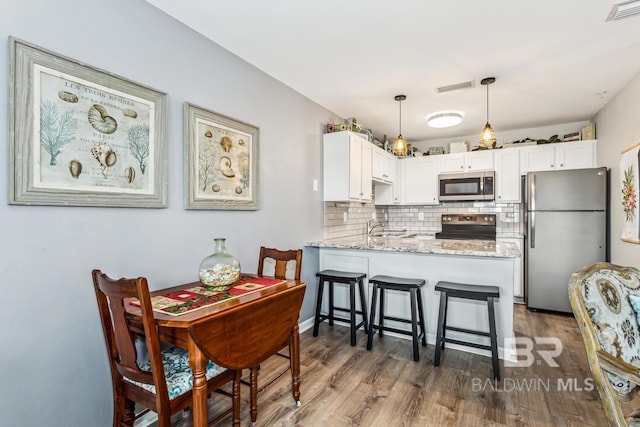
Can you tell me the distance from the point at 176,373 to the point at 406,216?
4.67 m

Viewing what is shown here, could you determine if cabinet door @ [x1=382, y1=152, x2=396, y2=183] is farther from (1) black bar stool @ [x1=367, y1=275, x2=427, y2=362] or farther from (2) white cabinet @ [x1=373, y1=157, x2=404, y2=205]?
(1) black bar stool @ [x1=367, y1=275, x2=427, y2=362]

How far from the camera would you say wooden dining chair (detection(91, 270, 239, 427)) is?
1219 mm

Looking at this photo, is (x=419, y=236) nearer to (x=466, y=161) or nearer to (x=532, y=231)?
(x=466, y=161)

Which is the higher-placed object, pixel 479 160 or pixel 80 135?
pixel 479 160

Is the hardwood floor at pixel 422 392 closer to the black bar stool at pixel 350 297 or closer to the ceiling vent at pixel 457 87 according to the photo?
the black bar stool at pixel 350 297

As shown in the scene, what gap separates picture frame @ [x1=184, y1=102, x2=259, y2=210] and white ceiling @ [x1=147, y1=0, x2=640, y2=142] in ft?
1.98

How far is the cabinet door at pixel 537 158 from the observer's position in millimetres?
4184

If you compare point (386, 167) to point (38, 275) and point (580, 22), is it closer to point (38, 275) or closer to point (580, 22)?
point (580, 22)

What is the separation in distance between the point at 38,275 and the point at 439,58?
9.69 feet

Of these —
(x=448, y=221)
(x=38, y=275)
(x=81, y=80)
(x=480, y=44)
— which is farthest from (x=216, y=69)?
(x=448, y=221)

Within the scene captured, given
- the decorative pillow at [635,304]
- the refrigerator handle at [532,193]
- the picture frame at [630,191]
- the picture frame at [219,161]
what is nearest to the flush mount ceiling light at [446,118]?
the refrigerator handle at [532,193]

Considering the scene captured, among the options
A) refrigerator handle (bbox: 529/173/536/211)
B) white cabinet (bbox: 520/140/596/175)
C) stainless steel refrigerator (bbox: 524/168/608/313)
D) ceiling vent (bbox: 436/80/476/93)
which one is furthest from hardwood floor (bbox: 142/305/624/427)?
ceiling vent (bbox: 436/80/476/93)

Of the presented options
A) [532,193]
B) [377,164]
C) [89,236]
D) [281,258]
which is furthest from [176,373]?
[532,193]

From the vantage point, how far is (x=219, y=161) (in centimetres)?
231
